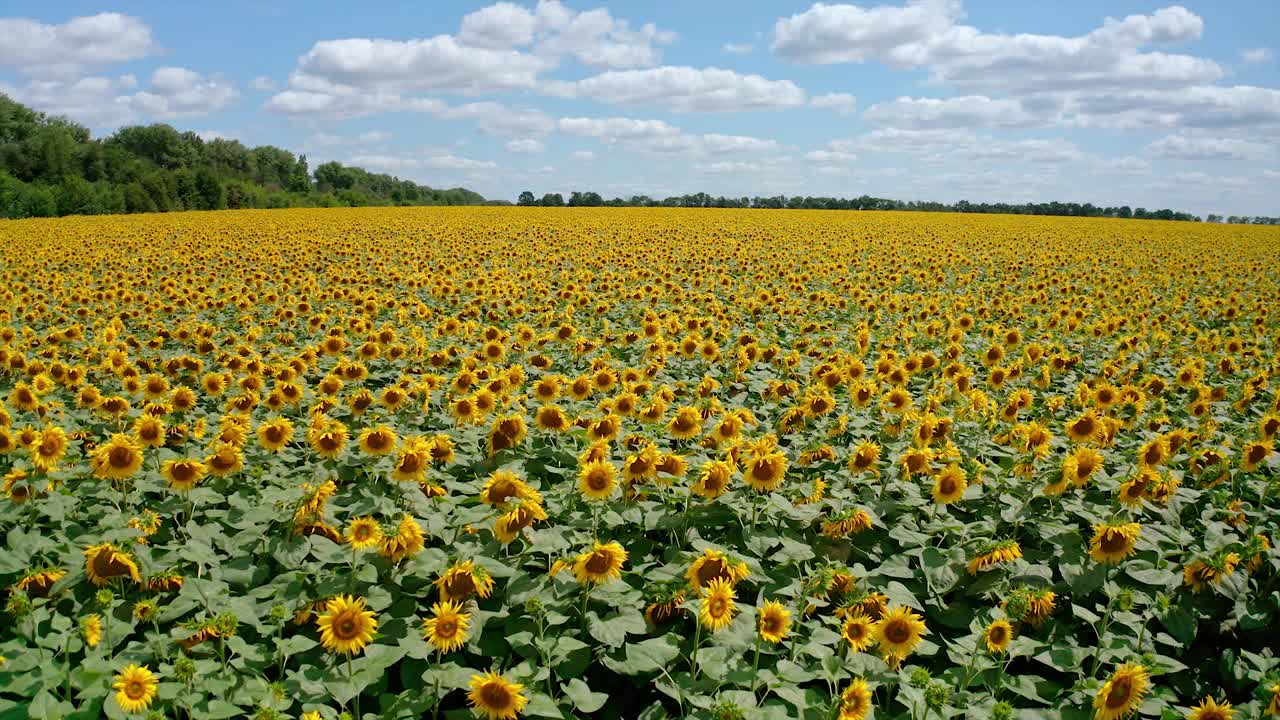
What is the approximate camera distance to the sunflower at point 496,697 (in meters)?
2.79

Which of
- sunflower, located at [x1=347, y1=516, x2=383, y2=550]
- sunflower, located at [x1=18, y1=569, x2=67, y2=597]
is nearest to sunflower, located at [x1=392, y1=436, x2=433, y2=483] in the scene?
sunflower, located at [x1=347, y1=516, x2=383, y2=550]

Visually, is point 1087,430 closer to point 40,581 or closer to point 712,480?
point 712,480

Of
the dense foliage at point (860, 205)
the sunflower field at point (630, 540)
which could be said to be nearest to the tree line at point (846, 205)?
the dense foliage at point (860, 205)

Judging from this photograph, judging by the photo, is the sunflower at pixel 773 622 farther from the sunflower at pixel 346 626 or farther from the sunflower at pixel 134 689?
the sunflower at pixel 134 689

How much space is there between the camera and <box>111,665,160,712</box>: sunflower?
277cm

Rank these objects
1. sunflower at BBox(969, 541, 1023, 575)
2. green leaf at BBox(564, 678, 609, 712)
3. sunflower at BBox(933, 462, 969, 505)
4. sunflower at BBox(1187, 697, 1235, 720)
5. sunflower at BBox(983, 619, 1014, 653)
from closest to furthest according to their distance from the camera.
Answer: sunflower at BBox(1187, 697, 1235, 720), green leaf at BBox(564, 678, 609, 712), sunflower at BBox(983, 619, 1014, 653), sunflower at BBox(969, 541, 1023, 575), sunflower at BBox(933, 462, 969, 505)

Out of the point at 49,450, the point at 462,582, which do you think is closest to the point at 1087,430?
the point at 462,582

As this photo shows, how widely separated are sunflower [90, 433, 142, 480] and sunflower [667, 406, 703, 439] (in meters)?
3.25

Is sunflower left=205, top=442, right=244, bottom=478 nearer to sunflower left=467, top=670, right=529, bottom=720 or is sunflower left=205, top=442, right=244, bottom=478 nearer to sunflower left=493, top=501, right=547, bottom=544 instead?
sunflower left=493, top=501, right=547, bottom=544

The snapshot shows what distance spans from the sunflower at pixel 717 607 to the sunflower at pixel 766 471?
1162 mm

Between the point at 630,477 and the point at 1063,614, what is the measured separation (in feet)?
7.92

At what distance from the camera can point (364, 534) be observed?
3.50 metres

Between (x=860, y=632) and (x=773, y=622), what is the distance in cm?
39

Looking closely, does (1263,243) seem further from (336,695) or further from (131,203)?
(131,203)
